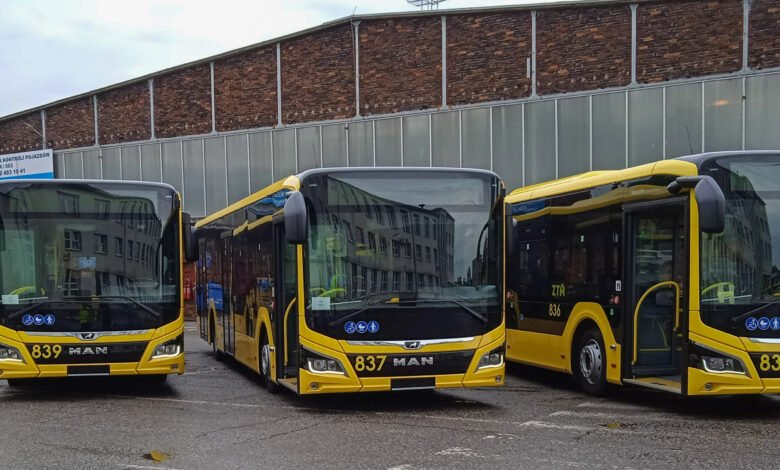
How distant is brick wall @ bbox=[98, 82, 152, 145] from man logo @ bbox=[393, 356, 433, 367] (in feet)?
79.9

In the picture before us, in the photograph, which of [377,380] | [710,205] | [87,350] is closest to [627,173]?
[710,205]

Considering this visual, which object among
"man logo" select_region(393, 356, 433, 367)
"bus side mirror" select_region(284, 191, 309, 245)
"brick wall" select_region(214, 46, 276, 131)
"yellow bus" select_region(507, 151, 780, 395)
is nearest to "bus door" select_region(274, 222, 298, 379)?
"bus side mirror" select_region(284, 191, 309, 245)

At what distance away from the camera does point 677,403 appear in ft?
36.6

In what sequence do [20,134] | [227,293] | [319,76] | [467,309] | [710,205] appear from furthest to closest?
[20,134] → [319,76] → [227,293] → [467,309] → [710,205]

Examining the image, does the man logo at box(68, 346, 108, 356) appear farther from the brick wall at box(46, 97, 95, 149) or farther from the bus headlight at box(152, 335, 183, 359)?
the brick wall at box(46, 97, 95, 149)

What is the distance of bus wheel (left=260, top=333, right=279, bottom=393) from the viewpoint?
1215 cm

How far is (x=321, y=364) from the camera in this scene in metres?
10.2

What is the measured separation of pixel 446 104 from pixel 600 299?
15.3m

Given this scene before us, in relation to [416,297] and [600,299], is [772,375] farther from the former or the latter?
[416,297]

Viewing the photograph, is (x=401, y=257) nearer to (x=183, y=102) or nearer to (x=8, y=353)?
(x=8, y=353)

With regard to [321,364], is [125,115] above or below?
above

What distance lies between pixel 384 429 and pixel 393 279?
1.73m

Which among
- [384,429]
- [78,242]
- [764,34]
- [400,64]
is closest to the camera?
[384,429]

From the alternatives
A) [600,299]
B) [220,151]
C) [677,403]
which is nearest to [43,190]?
[600,299]
